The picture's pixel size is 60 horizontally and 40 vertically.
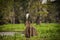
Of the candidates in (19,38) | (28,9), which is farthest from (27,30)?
(28,9)

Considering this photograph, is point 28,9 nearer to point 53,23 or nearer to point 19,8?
point 19,8

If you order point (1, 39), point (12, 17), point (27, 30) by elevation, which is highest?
point (12, 17)

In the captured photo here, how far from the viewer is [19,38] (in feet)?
7.99

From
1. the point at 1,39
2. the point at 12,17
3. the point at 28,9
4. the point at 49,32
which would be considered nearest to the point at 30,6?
the point at 28,9

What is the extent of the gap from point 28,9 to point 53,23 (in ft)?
1.51

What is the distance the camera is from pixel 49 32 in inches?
94.4

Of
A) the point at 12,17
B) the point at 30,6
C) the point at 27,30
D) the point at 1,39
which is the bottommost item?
the point at 1,39

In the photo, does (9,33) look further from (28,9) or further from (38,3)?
(38,3)

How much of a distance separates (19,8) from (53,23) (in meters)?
0.60

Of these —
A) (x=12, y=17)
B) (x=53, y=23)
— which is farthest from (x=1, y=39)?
(x=53, y=23)

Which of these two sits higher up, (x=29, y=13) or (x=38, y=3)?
(x=38, y=3)

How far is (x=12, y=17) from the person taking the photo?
2.45 meters

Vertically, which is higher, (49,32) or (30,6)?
(30,6)

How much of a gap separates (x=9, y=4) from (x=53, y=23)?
0.78 meters
